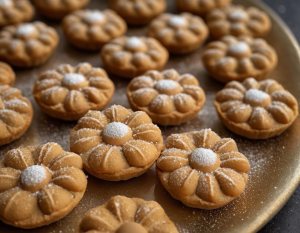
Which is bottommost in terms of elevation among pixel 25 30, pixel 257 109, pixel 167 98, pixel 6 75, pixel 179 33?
pixel 6 75

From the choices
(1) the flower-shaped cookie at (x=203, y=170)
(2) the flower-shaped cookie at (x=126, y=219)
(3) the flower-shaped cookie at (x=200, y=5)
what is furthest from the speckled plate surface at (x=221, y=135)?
(3) the flower-shaped cookie at (x=200, y=5)

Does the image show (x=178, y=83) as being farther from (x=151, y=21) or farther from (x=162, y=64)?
(x=151, y=21)

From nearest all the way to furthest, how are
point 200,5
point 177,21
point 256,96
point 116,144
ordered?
1. point 116,144
2. point 256,96
3. point 177,21
4. point 200,5

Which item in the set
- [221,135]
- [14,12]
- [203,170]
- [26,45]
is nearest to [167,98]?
[221,135]

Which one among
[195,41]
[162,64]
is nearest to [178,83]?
[162,64]

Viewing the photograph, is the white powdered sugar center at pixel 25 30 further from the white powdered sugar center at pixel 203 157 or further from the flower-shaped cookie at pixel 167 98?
the white powdered sugar center at pixel 203 157

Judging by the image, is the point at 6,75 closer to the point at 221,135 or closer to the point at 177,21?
the point at 177,21
